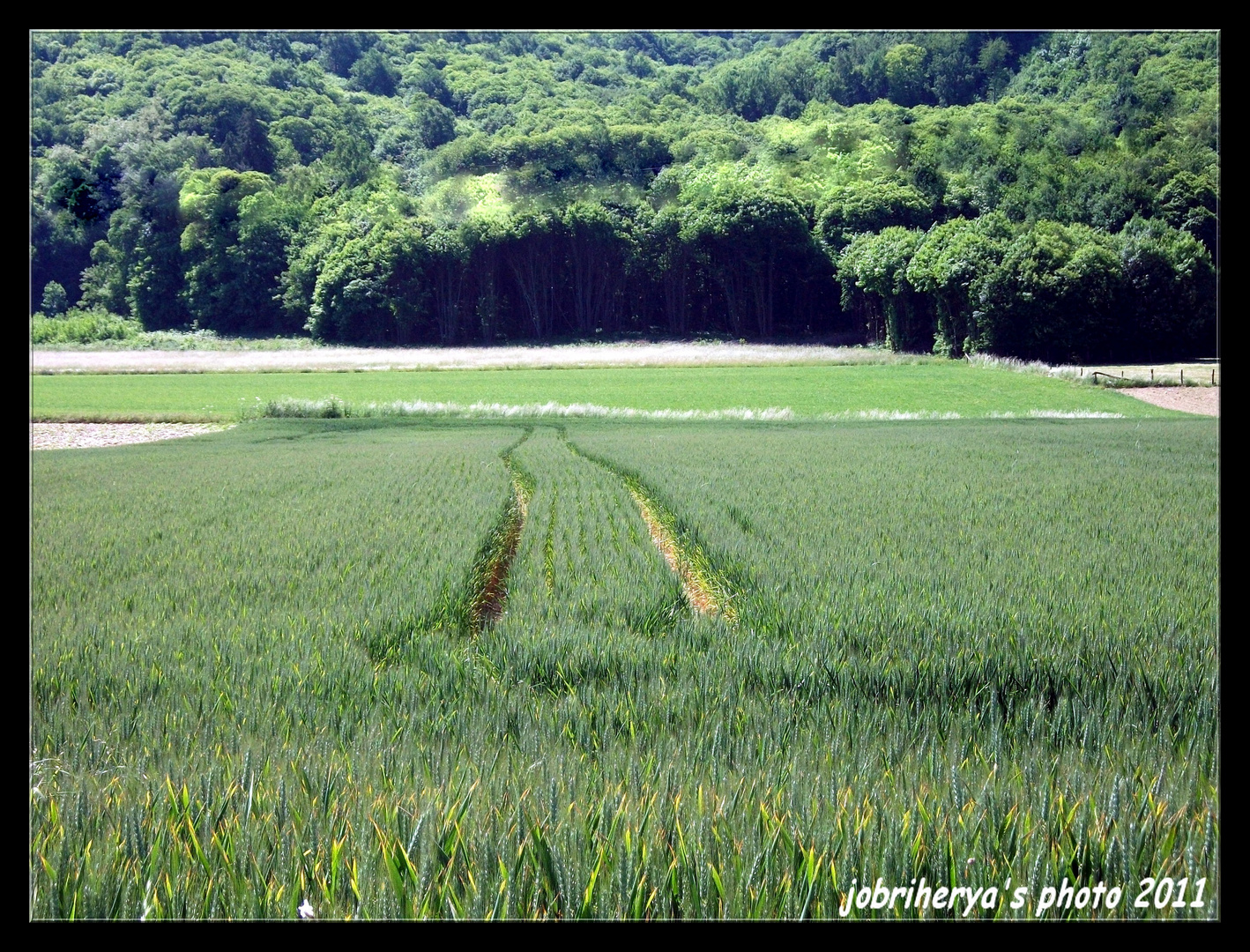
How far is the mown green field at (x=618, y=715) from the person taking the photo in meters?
1.69

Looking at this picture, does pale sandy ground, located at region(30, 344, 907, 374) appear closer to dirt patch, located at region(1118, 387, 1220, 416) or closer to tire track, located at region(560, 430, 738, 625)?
dirt patch, located at region(1118, 387, 1220, 416)

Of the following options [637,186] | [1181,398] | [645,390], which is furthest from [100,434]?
[1181,398]

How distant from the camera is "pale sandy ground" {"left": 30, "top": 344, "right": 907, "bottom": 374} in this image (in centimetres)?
1880

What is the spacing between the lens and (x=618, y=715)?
109 inches

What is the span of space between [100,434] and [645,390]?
15817 millimetres

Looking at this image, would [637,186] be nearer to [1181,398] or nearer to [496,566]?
[1181,398]

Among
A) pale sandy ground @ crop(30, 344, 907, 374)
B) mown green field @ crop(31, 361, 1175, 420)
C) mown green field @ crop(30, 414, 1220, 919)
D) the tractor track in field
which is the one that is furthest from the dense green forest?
the tractor track in field

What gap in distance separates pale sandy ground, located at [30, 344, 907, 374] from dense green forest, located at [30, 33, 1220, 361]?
56cm

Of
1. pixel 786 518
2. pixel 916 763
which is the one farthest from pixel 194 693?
pixel 786 518

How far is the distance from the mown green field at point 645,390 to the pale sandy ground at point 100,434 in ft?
0.94

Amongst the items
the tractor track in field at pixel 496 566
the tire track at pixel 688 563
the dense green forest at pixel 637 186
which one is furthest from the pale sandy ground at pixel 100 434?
the tire track at pixel 688 563

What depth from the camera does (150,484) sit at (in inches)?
351

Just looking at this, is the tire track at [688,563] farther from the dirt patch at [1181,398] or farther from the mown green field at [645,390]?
the mown green field at [645,390]

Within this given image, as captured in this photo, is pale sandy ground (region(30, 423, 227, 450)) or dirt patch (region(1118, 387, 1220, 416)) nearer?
dirt patch (region(1118, 387, 1220, 416))
